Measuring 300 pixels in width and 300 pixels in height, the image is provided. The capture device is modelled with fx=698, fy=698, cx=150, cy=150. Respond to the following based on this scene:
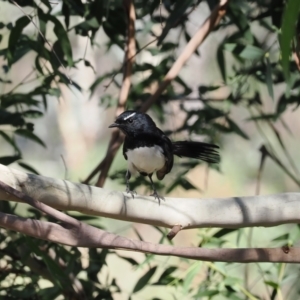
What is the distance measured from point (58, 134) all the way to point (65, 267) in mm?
4846

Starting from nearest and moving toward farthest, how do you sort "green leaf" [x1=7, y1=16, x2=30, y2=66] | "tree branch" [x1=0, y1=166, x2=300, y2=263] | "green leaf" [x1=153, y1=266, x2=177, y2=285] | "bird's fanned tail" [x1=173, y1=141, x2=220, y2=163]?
"tree branch" [x1=0, y1=166, x2=300, y2=263] → "green leaf" [x1=7, y1=16, x2=30, y2=66] → "green leaf" [x1=153, y1=266, x2=177, y2=285] → "bird's fanned tail" [x1=173, y1=141, x2=220, y2=163]

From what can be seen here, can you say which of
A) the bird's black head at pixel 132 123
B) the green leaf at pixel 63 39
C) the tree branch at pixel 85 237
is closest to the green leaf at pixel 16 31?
the green leaf at pixel 63 39

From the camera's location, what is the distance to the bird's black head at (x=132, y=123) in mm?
2734

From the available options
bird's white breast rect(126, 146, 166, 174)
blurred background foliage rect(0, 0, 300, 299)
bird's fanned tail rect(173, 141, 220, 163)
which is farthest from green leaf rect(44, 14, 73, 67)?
bird's fanned tail rect(173, 141, 220, 163)

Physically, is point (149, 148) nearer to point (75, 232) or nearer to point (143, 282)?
point (143, 282)

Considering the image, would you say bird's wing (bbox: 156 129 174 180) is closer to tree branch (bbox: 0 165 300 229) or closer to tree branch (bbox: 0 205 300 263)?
tree branch (bbox: 0 165 300 229)

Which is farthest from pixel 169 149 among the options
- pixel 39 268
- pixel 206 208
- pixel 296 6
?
pixel 296 6

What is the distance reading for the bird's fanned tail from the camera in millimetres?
2820

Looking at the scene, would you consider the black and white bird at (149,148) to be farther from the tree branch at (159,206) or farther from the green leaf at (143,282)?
the tree branch at (159,206)

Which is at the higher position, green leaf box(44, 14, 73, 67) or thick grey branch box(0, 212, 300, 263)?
green leaf box(44, 14, 73, 67)

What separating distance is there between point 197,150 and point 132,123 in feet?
0.97

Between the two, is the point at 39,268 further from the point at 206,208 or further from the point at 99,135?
the point at 99,135

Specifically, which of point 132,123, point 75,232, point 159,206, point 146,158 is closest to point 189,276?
point 146,158

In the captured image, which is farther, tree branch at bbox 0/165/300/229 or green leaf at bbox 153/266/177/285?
green leaf at bbox 153/266/177/285
